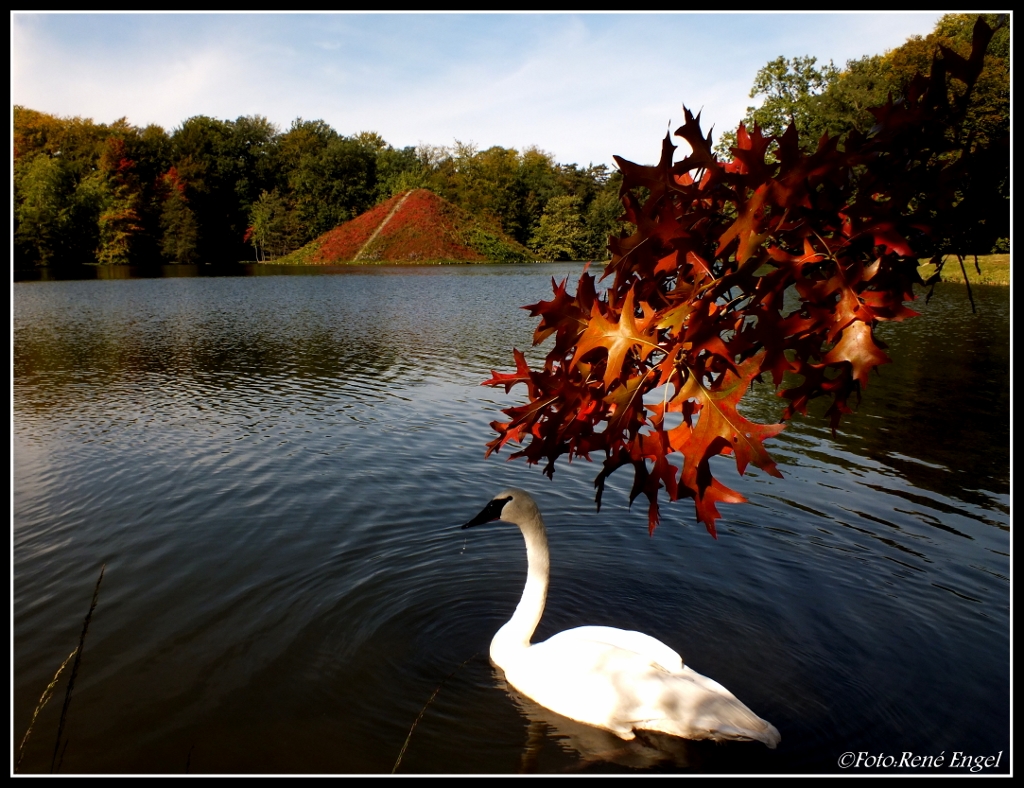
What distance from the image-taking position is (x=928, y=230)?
1.94 meters

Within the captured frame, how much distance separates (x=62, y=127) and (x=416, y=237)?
30.9m

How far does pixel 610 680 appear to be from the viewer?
3830mm

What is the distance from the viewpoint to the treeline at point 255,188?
6000 cm

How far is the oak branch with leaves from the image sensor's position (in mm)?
1757

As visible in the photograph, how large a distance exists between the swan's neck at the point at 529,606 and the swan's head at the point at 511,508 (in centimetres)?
6

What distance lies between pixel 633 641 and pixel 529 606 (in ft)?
2.32

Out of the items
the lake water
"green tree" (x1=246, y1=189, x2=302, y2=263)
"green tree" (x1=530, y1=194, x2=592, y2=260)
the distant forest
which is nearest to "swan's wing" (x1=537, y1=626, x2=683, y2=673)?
the lake water

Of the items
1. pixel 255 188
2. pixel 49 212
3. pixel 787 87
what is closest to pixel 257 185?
pixel 255 188

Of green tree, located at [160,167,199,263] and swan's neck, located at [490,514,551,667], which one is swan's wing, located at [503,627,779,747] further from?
green tree, located at [160,167,199,263]

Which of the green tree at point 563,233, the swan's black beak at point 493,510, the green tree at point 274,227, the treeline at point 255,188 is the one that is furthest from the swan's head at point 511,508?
the green tree at point 274,227

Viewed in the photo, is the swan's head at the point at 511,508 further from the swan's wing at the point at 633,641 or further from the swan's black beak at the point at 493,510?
the swan's wing at the point at 633,641

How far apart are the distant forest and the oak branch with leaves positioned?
1935 inches

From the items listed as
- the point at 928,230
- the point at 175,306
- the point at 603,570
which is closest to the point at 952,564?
the point at 603,570
